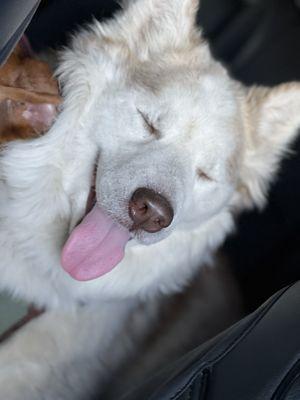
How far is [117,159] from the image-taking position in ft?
4.30

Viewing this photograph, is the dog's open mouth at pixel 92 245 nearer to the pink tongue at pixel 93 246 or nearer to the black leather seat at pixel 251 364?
the pink tongue at pixel 93 246

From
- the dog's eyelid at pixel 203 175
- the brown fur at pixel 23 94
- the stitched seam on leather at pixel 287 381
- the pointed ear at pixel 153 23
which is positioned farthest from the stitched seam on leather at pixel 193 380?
the pointed ear at pixel 153 23

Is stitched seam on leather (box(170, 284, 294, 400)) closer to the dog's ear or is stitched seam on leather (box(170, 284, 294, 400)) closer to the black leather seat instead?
the black leather seat

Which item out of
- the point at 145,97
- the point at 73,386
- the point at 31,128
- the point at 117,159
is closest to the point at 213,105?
the point at 145,97

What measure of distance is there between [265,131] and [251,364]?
76cm

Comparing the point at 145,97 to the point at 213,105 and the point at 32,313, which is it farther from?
Result: the point at 32,313

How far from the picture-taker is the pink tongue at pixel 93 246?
138 cm

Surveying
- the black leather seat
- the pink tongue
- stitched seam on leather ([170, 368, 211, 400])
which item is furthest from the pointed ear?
stitched seam on leather ([170, 368, 211, 400])

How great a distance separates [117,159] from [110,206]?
10cm

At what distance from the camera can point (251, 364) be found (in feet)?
3.21

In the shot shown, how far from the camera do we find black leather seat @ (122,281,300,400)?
0.94 meters

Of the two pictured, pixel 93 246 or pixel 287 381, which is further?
pixel 93 246

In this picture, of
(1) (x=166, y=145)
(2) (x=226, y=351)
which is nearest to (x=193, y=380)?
(2) (x=226, y=351)

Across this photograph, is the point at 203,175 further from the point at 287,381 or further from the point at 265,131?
the point at 287,381
